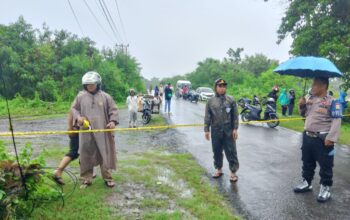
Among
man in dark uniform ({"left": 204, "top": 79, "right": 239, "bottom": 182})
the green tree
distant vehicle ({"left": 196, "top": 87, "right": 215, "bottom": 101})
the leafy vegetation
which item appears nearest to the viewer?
the leafy vegetation

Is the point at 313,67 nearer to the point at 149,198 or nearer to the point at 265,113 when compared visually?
the point at 149,198

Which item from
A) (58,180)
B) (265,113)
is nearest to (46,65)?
(265,113)

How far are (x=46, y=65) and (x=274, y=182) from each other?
92.6ft

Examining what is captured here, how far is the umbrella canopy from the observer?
4.94 metres

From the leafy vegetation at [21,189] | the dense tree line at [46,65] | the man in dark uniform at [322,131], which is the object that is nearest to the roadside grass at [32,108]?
the dense tree line at [46,65]

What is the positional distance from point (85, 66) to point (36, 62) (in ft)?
14.0

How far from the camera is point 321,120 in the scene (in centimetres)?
499

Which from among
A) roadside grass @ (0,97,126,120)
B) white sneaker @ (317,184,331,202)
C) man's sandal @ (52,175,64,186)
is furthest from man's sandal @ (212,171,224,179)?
roadside grass @ (0,97,126,120)

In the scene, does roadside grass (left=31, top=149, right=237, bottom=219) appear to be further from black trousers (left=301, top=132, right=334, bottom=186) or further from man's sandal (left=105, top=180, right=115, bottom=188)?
black trousers (left=301, top=132, right=334, bottom=186)

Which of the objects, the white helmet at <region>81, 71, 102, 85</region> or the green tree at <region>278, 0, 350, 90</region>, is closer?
the white helmet at <region>81, 71, 102, 85</region>

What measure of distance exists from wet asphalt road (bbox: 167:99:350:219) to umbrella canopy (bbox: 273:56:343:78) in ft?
6.39

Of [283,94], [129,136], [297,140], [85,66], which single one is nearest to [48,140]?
[129,136]

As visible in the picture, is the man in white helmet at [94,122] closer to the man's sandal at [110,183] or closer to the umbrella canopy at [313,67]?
the man's sandal at [110,183]

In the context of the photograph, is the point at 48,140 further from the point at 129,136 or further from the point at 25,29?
the point at 25,29
